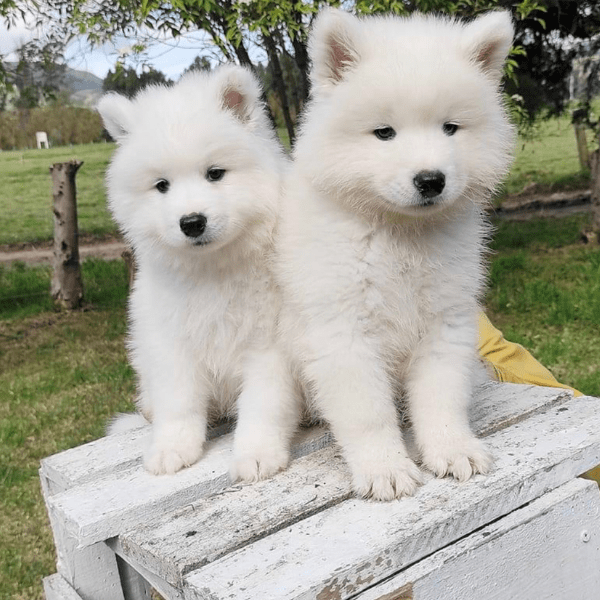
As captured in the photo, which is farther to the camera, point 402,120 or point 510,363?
point 510,363

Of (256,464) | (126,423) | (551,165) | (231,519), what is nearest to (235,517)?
(231,519)

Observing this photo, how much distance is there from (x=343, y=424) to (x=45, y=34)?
6969mm

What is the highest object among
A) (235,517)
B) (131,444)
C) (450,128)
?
(450,128)

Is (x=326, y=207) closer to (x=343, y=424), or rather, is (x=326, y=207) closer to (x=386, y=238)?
(x=386, y=238)

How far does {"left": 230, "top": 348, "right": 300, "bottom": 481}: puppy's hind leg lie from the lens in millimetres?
1876

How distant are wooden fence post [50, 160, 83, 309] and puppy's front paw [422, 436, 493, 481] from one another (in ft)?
21.4

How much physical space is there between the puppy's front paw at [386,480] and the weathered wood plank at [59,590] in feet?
3.38

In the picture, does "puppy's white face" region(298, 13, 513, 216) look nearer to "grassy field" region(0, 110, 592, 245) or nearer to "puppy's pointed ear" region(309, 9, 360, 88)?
"puppy's pointed ear" region(309, 9, 360, 88)

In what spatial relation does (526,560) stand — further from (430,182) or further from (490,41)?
(490,41)

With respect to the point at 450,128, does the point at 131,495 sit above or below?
below

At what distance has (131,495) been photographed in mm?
1858

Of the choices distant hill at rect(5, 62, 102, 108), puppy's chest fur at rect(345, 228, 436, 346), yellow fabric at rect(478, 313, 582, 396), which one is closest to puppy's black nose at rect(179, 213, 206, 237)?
puppy's chest fur at rect(345, 228, 436, 346)

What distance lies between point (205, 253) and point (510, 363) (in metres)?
2.09

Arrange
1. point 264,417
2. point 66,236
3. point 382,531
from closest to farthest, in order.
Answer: point 382,531
point 264,417
point 66,236
